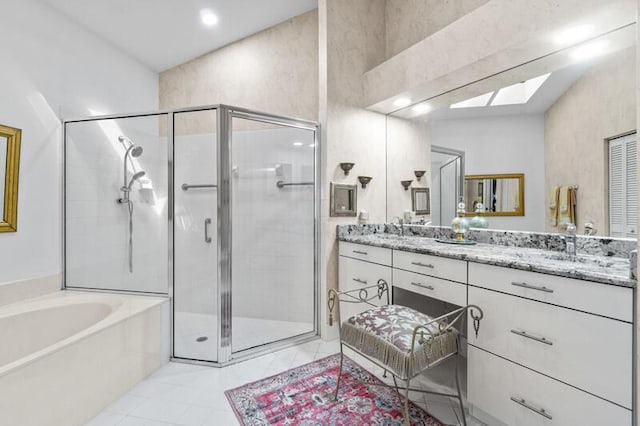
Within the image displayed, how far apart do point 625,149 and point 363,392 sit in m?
1.91

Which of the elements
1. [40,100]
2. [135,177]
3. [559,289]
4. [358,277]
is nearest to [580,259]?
[559,289]

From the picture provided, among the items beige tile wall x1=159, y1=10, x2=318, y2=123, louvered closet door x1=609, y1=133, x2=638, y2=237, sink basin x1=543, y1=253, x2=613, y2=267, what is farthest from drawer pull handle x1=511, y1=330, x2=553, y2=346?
beige tile wall x1=159, y1=10, x2=318, y2=123

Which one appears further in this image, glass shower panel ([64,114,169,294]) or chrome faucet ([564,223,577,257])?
glass shower panel ([64,114,169,294])

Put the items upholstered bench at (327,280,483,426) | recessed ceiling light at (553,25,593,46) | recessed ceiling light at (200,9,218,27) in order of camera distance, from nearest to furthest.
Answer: upholstered bench at (327,280,483,426) < recessed ceiling light at (553,25,593,46) < recessed ceiling light at (200,9,218,27)

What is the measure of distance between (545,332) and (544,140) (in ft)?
3.96

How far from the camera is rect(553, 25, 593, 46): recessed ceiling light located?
4.78 feet

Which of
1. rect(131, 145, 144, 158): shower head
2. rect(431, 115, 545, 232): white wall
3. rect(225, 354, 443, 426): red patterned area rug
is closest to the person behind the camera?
rect(225, 354, 443, 426): red patterned area rug

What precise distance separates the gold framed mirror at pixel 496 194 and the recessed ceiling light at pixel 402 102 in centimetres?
82

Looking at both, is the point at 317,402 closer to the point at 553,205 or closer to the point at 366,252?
the point at 366,252

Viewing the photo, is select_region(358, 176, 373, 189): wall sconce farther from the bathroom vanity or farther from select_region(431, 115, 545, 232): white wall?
the bathroom vanity

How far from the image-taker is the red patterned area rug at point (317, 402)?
156cm

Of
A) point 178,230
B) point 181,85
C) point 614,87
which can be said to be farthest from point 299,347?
point 181,85

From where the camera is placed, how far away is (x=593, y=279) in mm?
1094

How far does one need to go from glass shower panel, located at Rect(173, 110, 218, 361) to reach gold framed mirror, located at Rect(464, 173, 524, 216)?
6.40 ft
